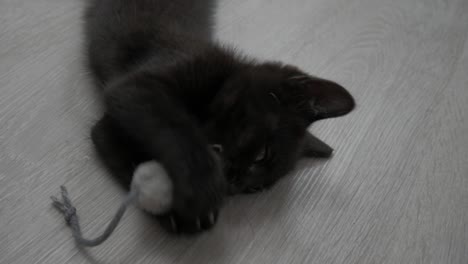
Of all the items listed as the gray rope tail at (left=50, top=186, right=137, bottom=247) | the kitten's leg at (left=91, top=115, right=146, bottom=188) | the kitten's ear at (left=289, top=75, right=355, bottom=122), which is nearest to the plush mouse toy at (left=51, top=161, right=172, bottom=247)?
the gray rope tail at (left=50, top=186, right=137, bottom=247)

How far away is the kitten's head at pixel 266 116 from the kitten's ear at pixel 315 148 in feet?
0.14

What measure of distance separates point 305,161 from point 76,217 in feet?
1.95

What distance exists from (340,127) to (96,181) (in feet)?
2.33

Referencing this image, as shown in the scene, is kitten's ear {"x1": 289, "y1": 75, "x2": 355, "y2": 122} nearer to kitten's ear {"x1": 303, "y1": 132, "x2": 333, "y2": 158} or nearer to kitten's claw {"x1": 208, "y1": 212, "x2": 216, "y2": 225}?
kitten's ear {"x1": 303, "y1": 132, "x2": 333, "y2": 158}

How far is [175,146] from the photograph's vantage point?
0.81 meters

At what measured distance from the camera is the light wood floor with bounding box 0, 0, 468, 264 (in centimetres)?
91

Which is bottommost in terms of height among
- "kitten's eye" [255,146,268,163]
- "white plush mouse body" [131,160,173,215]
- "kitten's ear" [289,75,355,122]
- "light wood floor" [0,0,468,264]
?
"light wood floor" [0,0,468,264]

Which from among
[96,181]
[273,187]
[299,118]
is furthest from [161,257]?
[299,118]

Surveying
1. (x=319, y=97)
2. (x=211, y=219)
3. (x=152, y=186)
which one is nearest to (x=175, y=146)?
(x=152, y=186)

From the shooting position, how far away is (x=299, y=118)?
1.04m

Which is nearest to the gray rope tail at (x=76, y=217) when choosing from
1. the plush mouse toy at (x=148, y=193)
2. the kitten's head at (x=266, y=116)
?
the plush mouse toy at (x=148, y=193)

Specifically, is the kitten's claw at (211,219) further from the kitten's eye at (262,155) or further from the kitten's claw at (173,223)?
the kitten's eye at (262,155)

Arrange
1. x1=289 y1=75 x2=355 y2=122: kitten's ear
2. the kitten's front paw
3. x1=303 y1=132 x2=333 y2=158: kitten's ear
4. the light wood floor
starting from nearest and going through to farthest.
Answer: the kitten's front paw
the light wood floor
x1=289 y1=75 x2=355 y2=122: kitten's ear
x1=303 y1=132 x2=333 y2=158: kitten's ear

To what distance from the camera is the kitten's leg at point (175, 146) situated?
0.80m
